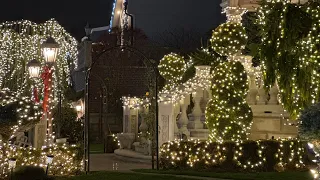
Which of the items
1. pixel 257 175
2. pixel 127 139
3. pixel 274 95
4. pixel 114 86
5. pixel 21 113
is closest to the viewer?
pixel 257 175

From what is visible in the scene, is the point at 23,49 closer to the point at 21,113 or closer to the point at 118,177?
the point at 21,113

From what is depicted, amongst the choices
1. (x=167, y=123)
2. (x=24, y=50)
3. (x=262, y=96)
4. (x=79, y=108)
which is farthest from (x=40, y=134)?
(x=79, y=108)

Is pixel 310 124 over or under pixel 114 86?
under

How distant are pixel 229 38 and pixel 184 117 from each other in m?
2.72

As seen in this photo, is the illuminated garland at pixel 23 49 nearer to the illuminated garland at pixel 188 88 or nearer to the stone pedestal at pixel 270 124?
the illuminated garland at pixel 188 88

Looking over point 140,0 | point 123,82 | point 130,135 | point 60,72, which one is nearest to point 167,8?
point 140,0

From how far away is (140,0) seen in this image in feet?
132

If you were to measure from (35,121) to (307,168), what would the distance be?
644cm

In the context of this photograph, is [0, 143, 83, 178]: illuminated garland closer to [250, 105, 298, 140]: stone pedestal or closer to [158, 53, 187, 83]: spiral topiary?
[250, 105, 298, 140]: stone pedestal

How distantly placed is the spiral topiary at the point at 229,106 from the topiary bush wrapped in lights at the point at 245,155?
0.58 m

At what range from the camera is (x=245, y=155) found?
1280cm

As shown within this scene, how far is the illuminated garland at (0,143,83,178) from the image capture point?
1268cm

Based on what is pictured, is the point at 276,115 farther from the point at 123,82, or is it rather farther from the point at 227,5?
the point at 123,82

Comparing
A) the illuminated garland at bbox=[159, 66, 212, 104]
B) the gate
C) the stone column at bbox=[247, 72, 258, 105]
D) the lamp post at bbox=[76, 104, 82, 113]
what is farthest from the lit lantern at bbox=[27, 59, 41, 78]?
the gate
